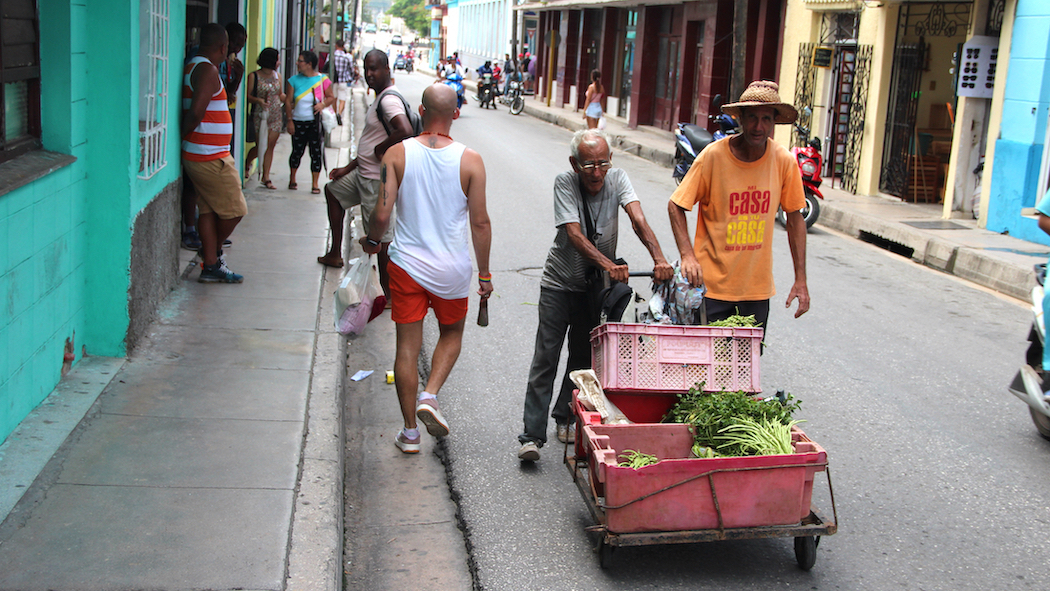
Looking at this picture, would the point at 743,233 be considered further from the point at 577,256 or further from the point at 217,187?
the point at 217,187

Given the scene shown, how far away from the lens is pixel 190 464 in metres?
4.39

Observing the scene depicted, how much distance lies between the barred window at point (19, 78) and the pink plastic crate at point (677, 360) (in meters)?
2.92

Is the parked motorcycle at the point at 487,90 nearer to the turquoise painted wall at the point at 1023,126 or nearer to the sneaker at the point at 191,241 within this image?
the turquoise painted wall at the point at 1023,126

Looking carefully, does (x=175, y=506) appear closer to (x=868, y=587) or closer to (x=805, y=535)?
(x=805, y=535)

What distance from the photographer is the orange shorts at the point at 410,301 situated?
4.90 m

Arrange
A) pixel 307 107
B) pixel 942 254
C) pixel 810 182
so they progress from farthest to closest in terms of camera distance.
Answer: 1. pixel 810 182
2. pixel 307 107
3. pixel 942 254

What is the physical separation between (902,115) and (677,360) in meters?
12.1

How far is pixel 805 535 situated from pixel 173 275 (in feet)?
16.7

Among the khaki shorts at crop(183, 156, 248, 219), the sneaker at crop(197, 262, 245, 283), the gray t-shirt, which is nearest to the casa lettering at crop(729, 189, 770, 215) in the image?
the gray t-shirt

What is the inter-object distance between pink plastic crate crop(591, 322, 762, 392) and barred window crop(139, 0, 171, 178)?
10.8 ft

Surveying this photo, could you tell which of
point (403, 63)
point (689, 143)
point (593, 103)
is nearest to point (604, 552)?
point (689, 143)

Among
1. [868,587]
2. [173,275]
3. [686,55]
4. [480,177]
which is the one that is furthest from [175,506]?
[686,55]

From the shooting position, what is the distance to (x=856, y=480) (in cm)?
491

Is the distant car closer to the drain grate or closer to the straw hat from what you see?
the drain grate
